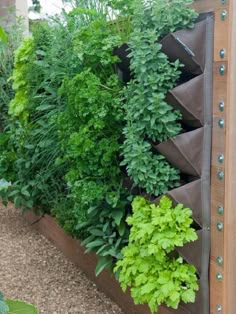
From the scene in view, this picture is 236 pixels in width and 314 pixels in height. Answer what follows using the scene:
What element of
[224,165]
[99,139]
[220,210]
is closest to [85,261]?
[99,139]

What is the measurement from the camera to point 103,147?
7.10 ft

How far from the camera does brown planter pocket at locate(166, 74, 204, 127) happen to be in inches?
67.9

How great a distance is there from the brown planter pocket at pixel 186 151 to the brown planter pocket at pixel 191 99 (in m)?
0.06

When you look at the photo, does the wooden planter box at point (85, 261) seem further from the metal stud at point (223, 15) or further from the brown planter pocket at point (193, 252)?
the metal stud at point (223, 15)

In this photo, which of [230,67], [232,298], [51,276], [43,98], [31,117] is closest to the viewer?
[230,67]

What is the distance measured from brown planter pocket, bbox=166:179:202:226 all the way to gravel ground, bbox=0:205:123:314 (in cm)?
93

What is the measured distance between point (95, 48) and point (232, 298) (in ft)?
4.46

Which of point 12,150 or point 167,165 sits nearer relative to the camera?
point 167,165

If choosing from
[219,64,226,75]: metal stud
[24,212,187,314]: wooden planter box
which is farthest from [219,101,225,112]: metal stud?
[24,212,187,314]: wooden planter box

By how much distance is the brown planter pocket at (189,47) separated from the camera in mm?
1703

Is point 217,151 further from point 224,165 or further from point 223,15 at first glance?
point 223,15

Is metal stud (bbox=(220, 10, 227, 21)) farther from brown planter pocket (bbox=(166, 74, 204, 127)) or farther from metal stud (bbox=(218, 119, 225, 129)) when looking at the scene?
metal stud (bbox=(218, 119, 225, 129))

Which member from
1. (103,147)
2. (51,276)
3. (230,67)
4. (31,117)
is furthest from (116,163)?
(31,117)

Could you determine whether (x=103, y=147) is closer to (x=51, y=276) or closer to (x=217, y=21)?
(x=217, y=21)
